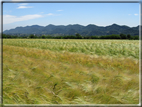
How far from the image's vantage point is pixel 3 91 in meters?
1.68

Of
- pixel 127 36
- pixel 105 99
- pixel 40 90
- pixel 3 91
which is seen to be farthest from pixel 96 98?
pixel 127 36

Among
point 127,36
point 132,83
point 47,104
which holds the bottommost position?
point 47,104

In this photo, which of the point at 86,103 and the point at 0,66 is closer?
the point at 86,103

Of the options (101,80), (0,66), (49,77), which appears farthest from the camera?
(0,66)

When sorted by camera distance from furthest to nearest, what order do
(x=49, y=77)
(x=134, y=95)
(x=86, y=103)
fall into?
(x=49, y=77)
(x=134, y=95)
(x=86, y=103)

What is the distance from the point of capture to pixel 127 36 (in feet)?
112

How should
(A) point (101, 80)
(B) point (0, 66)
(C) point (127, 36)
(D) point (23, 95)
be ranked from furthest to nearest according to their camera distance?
1. (C) point (127, 36)
2. (B) point (0, 66)
3. (A) point (101, 80)
4. (D) point (23, 95)

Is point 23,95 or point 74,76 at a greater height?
point 74,76

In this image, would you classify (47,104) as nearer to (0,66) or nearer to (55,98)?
(55,98)

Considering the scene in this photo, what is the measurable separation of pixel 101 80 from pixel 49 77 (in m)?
0.82

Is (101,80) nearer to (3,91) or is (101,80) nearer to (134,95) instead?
(134,95)

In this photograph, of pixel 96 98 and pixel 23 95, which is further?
pixel 23 95

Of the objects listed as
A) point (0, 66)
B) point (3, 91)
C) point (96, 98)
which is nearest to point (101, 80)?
point (96, 98)

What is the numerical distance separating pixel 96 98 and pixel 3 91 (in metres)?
1.26
